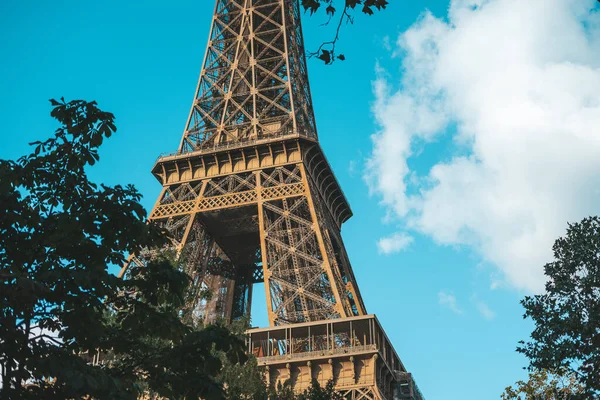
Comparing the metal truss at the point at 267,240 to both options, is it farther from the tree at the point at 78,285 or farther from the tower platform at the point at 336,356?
the tree at the point at 78,285

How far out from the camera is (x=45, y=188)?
40.0 feet

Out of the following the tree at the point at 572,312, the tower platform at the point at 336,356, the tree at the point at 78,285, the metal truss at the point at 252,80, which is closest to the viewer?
the tree at the point at 78,285

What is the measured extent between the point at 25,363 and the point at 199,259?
123 ft

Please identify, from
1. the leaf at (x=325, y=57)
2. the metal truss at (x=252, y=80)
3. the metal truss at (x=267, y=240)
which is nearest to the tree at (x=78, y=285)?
the leaf at (x=325, y=57)

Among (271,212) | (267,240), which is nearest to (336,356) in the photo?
(267,240)

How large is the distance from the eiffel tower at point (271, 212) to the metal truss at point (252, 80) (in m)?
0.11

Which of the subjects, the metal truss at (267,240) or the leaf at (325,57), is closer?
the leaf at (325,57)

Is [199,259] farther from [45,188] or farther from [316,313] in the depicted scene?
[45,188]

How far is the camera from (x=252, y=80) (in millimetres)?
54312

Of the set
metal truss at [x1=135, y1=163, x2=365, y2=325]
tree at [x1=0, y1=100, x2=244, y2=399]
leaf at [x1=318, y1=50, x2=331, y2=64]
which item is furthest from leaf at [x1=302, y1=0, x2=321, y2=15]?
metal truss at [x1=135, y1=163, x2=365, y2=325]

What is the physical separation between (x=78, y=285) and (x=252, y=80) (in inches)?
1772

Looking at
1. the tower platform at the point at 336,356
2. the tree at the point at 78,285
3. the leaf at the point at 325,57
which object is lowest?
the tree at the point at 78,285

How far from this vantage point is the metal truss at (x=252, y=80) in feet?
168

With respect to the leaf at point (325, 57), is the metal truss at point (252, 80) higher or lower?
higher
